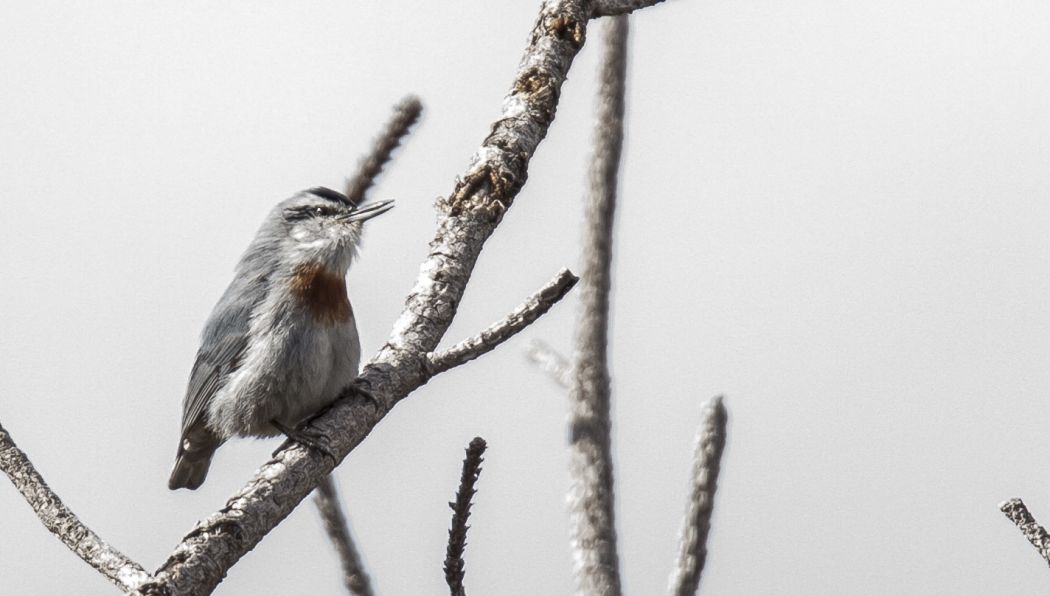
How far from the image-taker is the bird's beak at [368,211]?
576cm

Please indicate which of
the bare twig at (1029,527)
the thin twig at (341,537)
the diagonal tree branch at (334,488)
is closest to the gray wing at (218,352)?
the diagonal tree branch at (334,488)

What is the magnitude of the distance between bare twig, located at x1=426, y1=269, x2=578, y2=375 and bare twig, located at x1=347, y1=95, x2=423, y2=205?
4.51 feet

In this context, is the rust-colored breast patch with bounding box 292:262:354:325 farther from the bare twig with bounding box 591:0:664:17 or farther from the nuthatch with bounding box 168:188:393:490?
the bare twig with bounding box 591:0:664:17

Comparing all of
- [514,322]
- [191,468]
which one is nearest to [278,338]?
[191,468]

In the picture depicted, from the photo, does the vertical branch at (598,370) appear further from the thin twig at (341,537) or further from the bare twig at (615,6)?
the thin twig at (341,537)

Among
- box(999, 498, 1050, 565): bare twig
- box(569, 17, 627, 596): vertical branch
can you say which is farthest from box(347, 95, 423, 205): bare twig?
box(999, 498, 1050, 565): bare twig

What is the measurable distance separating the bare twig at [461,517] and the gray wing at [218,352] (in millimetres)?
2561

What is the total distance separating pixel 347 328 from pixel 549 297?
2.24m

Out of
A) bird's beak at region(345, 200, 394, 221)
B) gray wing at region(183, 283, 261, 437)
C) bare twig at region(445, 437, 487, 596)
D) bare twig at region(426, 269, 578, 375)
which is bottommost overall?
bare twig at region(445, 437, 487, 596)

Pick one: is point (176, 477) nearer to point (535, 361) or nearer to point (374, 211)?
point (374, 211)

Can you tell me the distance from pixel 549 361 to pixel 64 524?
6.80ft

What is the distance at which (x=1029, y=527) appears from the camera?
8.82 ft

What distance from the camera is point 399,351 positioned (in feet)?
12.5

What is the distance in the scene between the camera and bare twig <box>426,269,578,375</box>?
332 cm
